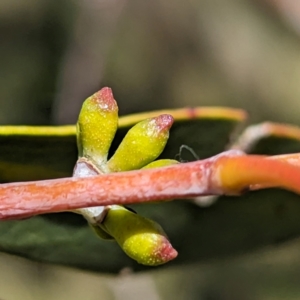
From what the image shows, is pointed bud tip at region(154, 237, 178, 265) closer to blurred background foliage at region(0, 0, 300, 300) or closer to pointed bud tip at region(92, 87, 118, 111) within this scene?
pointed bud tip at region(92, 87, 118, 111)

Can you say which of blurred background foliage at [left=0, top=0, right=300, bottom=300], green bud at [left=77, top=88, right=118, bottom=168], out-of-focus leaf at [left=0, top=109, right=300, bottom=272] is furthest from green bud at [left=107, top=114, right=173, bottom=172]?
blurred background foliage at [left=0, top=0, right=300, bottom=300]

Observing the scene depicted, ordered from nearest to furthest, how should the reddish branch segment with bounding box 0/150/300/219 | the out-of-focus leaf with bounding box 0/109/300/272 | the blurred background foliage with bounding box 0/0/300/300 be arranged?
1. the reddish branch segment with bounding box 0/150/300/219
2. the out-of-focus leaf with bounding box 0/109/300/272
3. the blurred background foliage with bounding box 0/0/300/300

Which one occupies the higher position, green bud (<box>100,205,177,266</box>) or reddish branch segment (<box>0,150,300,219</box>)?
reddish branch segment (<box>0,150,300,219</box>)

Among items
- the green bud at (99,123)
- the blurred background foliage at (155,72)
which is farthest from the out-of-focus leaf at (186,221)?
the blurred background foliage at (155,72)

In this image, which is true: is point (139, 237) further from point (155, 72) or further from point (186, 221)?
point (155, 72)

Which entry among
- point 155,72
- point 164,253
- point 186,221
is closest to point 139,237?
point 164,253

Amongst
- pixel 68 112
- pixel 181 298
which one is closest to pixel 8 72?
pixel 68 112
